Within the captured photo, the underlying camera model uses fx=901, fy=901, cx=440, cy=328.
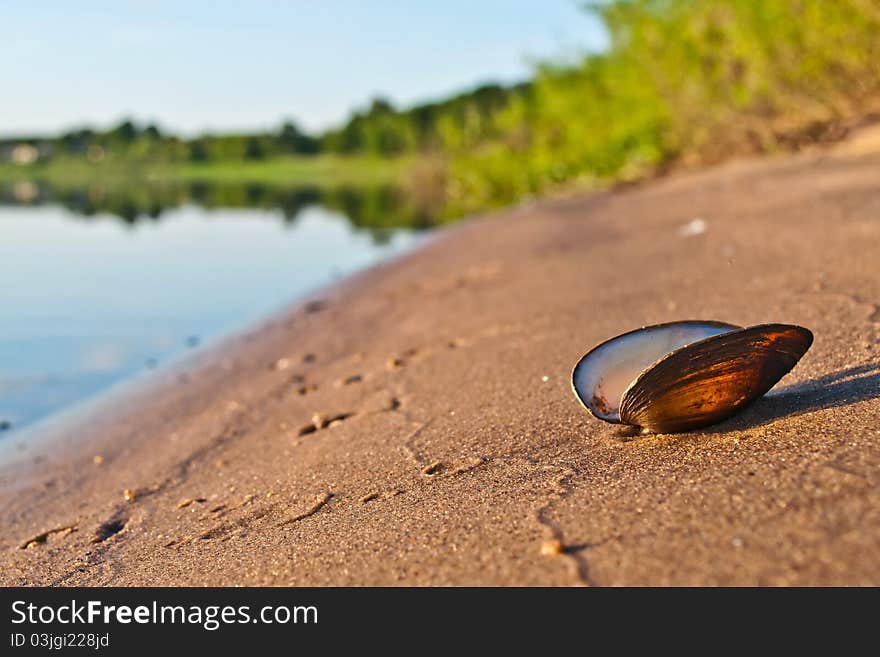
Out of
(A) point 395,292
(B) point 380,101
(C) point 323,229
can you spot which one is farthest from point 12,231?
(B) point 380,101

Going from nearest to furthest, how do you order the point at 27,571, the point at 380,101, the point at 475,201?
the point at 27,571 < the point at 475,201 < the point at 380,101

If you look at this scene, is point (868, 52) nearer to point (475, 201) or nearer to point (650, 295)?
point (650, 295)

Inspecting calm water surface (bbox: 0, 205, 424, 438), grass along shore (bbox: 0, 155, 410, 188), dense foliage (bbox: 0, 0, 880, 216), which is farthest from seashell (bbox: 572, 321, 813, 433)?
grass along shore (bbox: 0, 155, 410, 188)

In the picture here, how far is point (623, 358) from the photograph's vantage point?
3.43 m

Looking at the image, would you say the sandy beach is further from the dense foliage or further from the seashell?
the dense foliage

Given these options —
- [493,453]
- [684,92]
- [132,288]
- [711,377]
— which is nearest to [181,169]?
[684,92]

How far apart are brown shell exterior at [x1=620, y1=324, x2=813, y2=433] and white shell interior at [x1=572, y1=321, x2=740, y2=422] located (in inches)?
10.5

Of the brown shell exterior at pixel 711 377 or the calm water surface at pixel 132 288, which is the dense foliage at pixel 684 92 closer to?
the calm water surface at pixel 132 288

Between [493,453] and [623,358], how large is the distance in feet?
2.01

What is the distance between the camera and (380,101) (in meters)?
117

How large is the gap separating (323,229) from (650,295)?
17.2m

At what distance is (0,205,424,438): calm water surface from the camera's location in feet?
25.5

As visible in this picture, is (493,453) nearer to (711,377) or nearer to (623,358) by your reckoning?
(623,358)

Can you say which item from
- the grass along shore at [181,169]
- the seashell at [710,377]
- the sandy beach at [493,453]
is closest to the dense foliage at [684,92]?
the sandy beach at [493,453]
